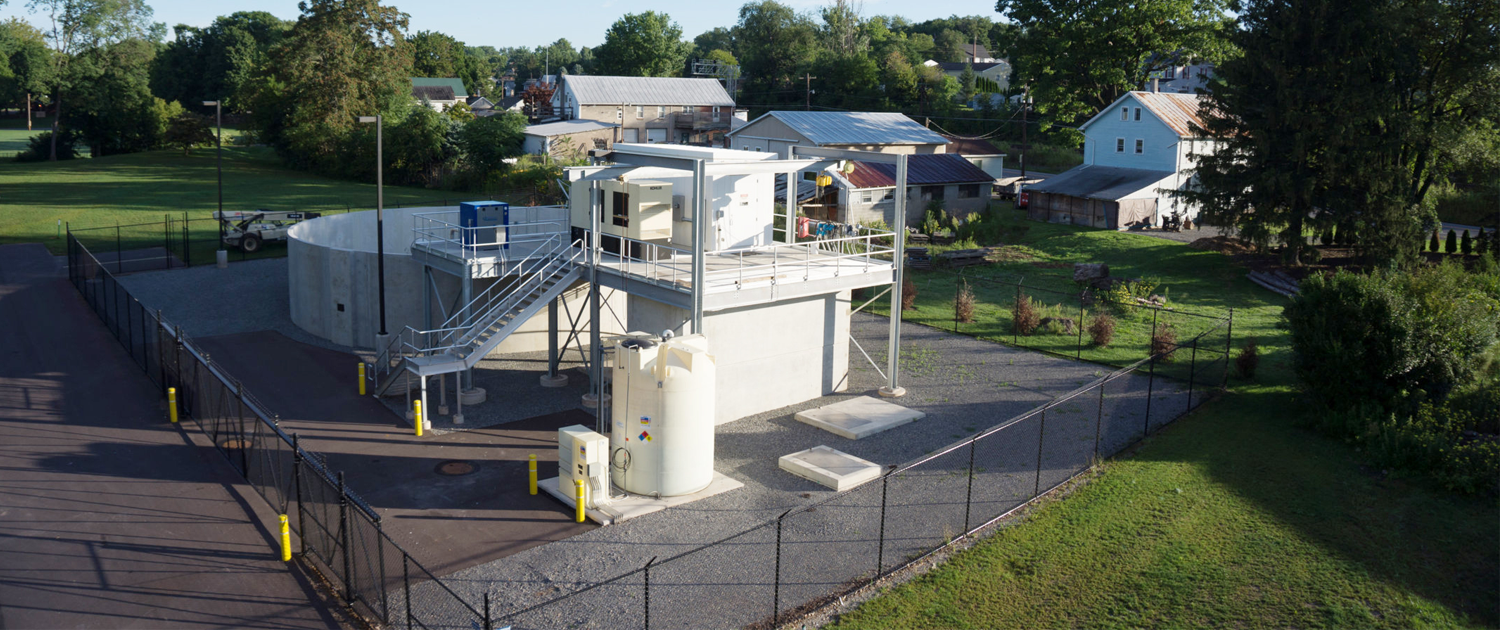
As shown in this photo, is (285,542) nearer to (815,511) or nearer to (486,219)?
(815,511)

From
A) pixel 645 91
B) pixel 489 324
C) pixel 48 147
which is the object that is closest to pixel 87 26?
pixel 48 147

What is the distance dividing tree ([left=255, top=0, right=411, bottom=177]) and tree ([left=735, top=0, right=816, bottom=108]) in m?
43.8

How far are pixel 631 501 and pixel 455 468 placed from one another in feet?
12.7

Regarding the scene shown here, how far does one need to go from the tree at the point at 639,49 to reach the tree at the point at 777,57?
29.9 ft

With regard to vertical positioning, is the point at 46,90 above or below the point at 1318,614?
above

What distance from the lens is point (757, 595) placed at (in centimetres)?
1361

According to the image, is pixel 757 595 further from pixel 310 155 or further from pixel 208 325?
pixel 310 155

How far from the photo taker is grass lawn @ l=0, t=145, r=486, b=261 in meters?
47.3

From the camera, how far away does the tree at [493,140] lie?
218 ft

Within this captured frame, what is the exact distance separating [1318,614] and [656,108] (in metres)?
75.0

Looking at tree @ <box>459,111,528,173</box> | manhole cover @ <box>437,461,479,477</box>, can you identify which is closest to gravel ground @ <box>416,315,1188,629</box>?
manhole cover @ <box>437,461,479,477</box>

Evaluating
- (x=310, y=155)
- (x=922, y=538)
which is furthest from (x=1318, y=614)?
(x=310, y=155)

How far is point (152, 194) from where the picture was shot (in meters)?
59.7

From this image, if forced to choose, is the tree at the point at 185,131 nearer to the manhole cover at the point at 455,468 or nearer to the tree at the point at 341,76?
the tree at the point at 341,76
